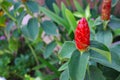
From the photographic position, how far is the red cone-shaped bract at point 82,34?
1.01 metres

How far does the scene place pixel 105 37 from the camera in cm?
129

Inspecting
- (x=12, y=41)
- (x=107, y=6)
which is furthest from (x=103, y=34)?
(x=12, y=41)

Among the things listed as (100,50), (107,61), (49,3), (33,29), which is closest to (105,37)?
(107,61)

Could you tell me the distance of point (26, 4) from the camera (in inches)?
65.3

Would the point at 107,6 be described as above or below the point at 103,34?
above

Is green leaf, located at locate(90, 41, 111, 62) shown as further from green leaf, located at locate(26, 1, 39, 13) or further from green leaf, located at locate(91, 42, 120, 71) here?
green leaf, located at locate(26, 1, 39, 13)

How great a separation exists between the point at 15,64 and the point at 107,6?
1.28 m

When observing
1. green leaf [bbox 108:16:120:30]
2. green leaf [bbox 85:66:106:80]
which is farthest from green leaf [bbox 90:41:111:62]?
green leaf [bbox 108:16:120:30]

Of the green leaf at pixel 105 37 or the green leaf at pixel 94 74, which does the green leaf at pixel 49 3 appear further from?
the green leaf at pixel 94 74

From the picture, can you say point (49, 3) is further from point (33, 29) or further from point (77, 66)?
point (77, 66)

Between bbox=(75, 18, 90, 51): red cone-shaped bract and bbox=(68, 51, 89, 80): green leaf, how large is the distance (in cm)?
3

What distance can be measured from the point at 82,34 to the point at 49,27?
74cm

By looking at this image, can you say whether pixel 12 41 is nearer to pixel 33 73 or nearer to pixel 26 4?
pixel 33 73

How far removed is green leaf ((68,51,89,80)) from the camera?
3.47 feet
